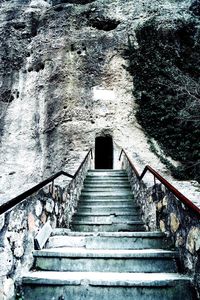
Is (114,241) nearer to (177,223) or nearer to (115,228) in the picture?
(177,223)

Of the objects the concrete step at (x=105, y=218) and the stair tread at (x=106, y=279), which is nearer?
the stair tread at (x=106, y=279)

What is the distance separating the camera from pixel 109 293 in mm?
2654

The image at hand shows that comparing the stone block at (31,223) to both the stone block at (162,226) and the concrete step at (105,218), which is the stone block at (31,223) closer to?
the stone block at (162,226)

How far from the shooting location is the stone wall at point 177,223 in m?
2.69

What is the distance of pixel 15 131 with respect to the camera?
15164 millimetres

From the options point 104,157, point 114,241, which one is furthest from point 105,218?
Answer: point 104,157

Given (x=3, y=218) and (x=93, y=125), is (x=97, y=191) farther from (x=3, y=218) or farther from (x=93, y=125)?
(x=93, y=125)

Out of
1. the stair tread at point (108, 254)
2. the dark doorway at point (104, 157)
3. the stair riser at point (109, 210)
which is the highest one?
the dark doorway at point (104, 157)

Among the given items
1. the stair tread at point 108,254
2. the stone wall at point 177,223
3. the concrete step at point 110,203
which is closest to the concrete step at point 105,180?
the concrete step at point 110,203

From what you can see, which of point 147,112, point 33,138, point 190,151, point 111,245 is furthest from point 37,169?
point 111,245

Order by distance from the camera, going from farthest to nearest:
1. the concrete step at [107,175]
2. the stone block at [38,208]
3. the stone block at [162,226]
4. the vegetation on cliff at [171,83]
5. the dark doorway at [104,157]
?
the dark doorway at [104,157] < the vegetation on cliff at [171,83] < the concrete step at [107,175] < the stone block at [162,226] < the stone block at [38,208]

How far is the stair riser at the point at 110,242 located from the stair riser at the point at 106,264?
54 cm

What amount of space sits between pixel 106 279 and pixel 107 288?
0.08 metres

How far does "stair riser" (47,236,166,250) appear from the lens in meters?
3.71
